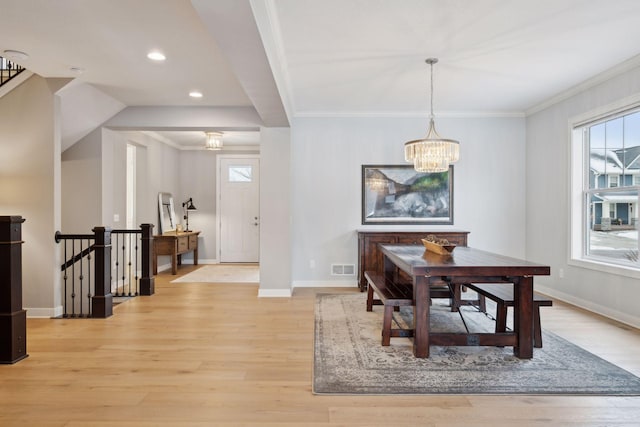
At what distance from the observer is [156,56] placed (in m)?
3.48

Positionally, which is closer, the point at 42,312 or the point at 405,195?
the point at 42,312

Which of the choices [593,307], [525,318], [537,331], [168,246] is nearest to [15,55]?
[168,246]

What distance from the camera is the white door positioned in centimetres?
819

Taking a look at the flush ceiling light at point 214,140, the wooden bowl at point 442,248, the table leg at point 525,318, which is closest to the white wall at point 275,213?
the flush ceiling light at point 214,140

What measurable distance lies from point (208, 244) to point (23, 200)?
4.33 meters

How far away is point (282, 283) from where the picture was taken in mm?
5043

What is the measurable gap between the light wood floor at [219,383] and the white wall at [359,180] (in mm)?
1713

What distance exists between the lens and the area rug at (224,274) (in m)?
6.12

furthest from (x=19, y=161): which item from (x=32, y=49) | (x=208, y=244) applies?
(x=208, y=244)

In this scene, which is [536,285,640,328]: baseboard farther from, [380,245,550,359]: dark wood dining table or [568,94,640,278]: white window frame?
[380,245,550,359]: dark wood dining table

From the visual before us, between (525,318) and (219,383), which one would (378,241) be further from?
(219,383)

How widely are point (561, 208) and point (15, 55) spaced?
19.8 feet

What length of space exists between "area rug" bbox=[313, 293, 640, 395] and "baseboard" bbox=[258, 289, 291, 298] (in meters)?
1.54

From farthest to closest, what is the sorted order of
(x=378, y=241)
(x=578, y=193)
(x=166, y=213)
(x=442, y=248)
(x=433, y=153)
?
(x=166, y=213)
(x=378, y=241)
(x=578, y=193)
(x=433, y=153)
(x=442, y=248)
